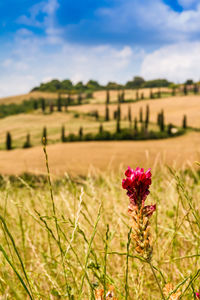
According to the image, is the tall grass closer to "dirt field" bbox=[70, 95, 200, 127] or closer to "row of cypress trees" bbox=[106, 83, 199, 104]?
"dirt field" bbox=[70, 95, 200, 127]

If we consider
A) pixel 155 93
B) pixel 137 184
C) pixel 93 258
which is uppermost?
pixel 155 93

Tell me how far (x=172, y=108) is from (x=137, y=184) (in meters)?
68.5

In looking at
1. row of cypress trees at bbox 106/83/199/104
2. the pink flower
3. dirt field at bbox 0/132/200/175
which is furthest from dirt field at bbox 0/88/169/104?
the pink flower

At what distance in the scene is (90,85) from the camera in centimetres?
10906

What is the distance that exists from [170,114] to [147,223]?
6267 centimetres

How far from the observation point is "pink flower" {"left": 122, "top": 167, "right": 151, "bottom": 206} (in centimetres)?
83

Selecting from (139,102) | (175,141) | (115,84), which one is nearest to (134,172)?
(175,141)

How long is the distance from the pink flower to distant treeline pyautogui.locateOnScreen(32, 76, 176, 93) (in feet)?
324

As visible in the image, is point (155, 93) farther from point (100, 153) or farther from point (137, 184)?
point (137, 184)

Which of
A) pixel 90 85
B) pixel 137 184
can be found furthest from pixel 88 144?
pixel 90 85

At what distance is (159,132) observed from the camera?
41188 mm

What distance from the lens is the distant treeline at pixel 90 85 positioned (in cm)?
9944

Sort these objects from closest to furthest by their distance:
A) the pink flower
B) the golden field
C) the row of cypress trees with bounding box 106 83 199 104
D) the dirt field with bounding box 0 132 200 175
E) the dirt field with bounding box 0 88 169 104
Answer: the pink flower → the golden field → the dirt field with bounding box 0 132 200 175 → the row of cypress trees with bounding box 106 83 199 104 → the dirt field with bounding box 0 88 169 104

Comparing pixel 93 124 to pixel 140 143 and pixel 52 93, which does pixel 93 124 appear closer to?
pixel 140 143
